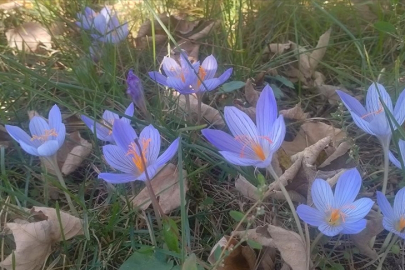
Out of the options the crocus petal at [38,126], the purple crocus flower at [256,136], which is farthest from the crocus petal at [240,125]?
the crocus petal at [38,126]

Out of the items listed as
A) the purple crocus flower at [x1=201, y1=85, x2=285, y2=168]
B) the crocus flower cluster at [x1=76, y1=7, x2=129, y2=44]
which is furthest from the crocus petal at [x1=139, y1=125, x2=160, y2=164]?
the crocus flower cluster at [x1=76, y1=7, x2=129, y2=44]

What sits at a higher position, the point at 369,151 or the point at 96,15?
the point at 96,15

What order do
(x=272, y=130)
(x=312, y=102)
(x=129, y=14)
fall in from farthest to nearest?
(x=129, y=14) < (x=312, y=102) < (x=272, y=130)

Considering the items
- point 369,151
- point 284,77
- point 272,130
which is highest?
point 272,130

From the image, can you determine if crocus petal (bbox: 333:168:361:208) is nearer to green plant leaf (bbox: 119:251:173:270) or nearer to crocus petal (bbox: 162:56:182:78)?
green plant leaf (bbox: 119:251:173:270)

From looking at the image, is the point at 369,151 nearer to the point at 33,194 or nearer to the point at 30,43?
the point at 33,194

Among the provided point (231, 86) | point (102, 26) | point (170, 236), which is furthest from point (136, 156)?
point (102, 26)

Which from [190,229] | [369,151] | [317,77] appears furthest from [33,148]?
[317,77]

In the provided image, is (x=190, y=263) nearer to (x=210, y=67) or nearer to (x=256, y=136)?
(x=256, y=136)
